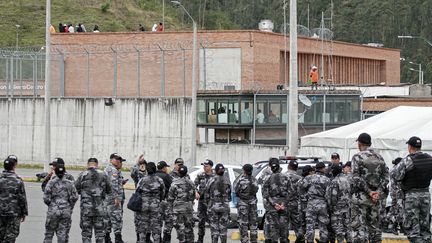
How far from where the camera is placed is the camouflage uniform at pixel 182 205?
708 inches

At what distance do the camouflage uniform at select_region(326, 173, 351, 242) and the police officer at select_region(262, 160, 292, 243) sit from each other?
2.69 ft

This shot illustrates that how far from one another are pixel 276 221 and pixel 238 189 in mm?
949

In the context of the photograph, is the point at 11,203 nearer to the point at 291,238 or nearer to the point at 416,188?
the point at 291,238

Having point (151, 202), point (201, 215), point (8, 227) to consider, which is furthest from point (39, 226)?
point (8, 227)

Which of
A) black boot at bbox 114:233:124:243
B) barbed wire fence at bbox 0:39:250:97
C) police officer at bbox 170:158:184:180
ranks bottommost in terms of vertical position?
black boot at bbox 114:233:124:243

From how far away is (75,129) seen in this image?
48.5 meters

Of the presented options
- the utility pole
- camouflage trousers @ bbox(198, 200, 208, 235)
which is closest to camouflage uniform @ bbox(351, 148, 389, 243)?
camouflage trousers @ bbox(198, 200, 208, 235)

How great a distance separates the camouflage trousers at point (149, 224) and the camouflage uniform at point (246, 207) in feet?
5.09

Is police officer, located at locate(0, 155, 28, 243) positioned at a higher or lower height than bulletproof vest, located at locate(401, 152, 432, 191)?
lower

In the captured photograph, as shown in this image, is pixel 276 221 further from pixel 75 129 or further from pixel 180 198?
pixel 75 129

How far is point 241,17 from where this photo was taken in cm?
12394

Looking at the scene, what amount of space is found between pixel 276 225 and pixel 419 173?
16.3 feet

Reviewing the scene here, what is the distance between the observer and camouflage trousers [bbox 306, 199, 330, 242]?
60.0 ft

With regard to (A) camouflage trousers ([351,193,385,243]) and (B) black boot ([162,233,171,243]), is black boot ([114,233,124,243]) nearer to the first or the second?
(B) black boot ([162,233,171,243])
